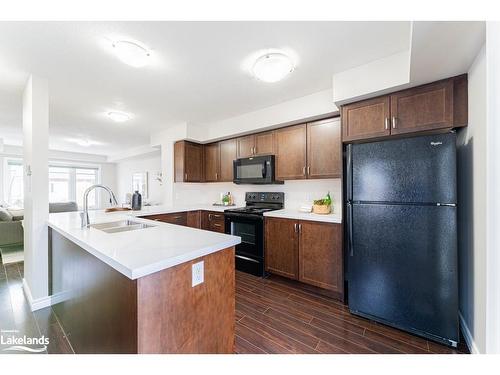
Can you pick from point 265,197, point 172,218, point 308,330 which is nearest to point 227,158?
point 265,197

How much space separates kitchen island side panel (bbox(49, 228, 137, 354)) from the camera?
98 centimetres

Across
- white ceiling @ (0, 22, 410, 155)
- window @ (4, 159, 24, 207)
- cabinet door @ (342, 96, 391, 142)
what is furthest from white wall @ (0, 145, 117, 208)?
cabinet door @ (342, 96, 391, 142)

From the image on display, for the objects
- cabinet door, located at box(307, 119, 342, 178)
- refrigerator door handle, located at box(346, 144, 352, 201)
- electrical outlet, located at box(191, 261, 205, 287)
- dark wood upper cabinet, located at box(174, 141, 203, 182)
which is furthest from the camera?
dark wood upper cabinet, located at box(174, 141, 203, 182)

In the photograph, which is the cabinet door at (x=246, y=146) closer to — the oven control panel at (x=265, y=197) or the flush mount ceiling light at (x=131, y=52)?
the oven control panel at (x=265, y=197)

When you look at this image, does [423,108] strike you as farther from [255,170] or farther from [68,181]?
[68,181]

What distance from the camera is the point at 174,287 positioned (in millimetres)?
1048

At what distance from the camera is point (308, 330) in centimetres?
181

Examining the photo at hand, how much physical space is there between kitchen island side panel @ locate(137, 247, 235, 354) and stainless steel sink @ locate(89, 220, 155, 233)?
3.36ft

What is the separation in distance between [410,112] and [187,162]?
10.5ft

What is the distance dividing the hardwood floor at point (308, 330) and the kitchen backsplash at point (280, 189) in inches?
49.4

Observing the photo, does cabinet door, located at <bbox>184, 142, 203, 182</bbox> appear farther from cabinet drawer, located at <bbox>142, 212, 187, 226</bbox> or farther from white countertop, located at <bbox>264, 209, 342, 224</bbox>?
white countertop, located at <bbox>264, 209, 342, 224</bbox>

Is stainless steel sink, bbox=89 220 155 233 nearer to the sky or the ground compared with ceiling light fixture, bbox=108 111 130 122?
nearer to the ground
